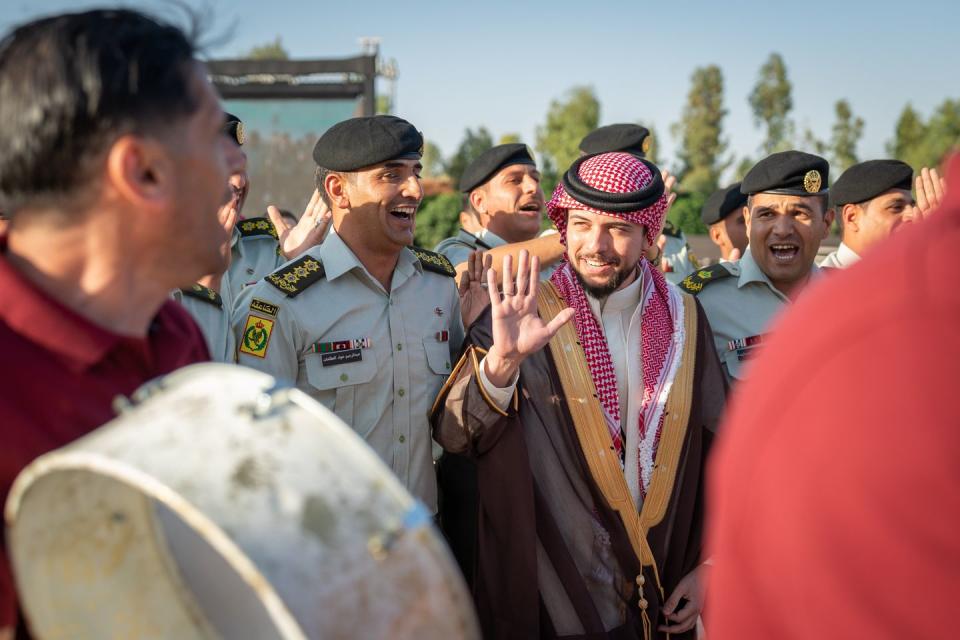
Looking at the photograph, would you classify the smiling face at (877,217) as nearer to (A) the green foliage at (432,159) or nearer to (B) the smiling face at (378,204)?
(B) the smiling face at (378,204)

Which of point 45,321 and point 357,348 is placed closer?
point 45,321

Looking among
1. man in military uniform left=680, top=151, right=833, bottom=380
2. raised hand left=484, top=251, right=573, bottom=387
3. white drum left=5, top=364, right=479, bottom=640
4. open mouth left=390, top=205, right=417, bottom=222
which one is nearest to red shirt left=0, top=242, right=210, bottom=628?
white drum left=5, top=364, right=479, bottom=640

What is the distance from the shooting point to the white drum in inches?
47.0

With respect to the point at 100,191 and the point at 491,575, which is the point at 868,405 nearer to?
the point at 100,191

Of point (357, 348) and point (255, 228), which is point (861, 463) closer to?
point (357, 348)

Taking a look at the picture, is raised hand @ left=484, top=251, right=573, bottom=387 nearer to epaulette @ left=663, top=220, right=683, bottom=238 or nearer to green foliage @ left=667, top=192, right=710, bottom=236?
epaulette @ left=663, top=220, right=683, bottom=238

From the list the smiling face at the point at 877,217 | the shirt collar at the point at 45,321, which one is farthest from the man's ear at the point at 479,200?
the shirt collar at the point at 45,321

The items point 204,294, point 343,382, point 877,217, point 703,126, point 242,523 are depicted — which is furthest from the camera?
point 703,126

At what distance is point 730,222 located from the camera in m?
7.89

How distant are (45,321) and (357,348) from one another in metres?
2.09

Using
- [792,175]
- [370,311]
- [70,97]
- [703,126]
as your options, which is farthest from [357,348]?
[703,126]

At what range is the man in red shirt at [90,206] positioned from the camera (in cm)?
140

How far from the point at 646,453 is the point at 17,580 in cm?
245

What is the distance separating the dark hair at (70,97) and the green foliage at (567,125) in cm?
5734
